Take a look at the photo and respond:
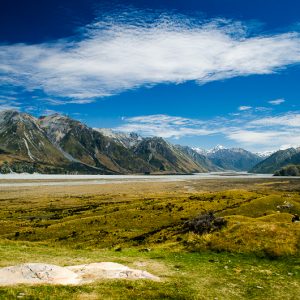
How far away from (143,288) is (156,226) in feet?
140

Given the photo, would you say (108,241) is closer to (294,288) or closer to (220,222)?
(220,222)

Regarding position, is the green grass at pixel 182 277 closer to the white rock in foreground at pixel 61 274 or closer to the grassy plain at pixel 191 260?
the grassy plain at pixel 191 260

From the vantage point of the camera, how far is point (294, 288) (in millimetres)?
23297

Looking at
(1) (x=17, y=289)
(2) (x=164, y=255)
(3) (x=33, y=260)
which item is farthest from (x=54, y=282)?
(2) (x=164, y=255)

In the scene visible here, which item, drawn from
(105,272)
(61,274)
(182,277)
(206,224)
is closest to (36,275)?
(61,274)

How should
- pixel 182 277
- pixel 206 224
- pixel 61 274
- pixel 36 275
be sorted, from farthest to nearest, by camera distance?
pixel 206 224 < pixel 182 277 < pixel 61 274 < pixel 36 275

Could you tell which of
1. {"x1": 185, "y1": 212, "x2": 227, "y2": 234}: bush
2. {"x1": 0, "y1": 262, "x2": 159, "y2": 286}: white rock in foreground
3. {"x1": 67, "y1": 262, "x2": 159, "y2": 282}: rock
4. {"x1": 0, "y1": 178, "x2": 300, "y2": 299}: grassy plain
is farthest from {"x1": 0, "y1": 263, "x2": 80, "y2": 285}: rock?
{"x1": 185, "y1": 212, "x2": 227, "y2": 234}: bush

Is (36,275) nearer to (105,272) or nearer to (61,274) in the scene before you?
(61,274)

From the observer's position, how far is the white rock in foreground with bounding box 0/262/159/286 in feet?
68.6

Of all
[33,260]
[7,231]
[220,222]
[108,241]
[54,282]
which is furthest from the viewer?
[7,231]

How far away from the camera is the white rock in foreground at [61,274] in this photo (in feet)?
68.6

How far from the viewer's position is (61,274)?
22109 millimetres

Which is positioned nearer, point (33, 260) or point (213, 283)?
point (213, 283)

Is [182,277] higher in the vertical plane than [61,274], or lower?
lower
